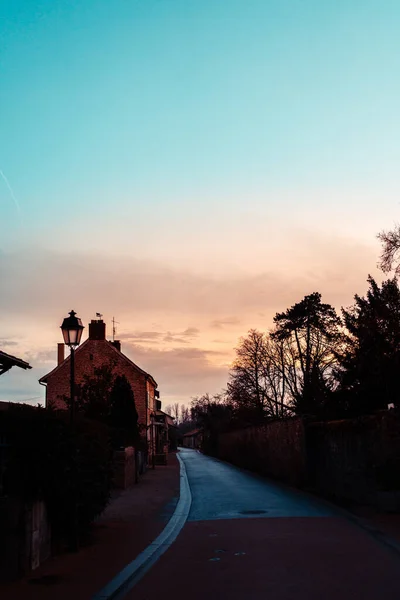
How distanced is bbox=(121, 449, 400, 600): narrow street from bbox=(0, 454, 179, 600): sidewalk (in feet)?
2.04

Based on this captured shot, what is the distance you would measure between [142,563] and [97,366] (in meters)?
42.9

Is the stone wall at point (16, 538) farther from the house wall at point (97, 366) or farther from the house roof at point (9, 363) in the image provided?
the house wall at point (97, 366)

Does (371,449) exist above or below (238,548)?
above

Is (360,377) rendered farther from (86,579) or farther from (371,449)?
(86,579)

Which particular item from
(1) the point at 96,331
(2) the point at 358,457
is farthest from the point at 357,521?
(1) the point at 96,331

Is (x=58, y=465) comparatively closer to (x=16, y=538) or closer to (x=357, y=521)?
(x=16, y=538)

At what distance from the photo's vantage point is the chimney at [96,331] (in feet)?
175

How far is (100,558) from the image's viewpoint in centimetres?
998

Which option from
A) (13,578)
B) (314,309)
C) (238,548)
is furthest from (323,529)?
(314,309)

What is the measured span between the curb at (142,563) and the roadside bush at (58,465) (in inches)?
51.4

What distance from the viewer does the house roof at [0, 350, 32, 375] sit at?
46.2 ft

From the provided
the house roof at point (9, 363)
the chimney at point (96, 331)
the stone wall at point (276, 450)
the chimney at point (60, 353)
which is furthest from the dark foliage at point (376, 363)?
the chimney at point (60, 353)

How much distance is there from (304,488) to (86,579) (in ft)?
45.9

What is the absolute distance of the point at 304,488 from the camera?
2130 centimetres
